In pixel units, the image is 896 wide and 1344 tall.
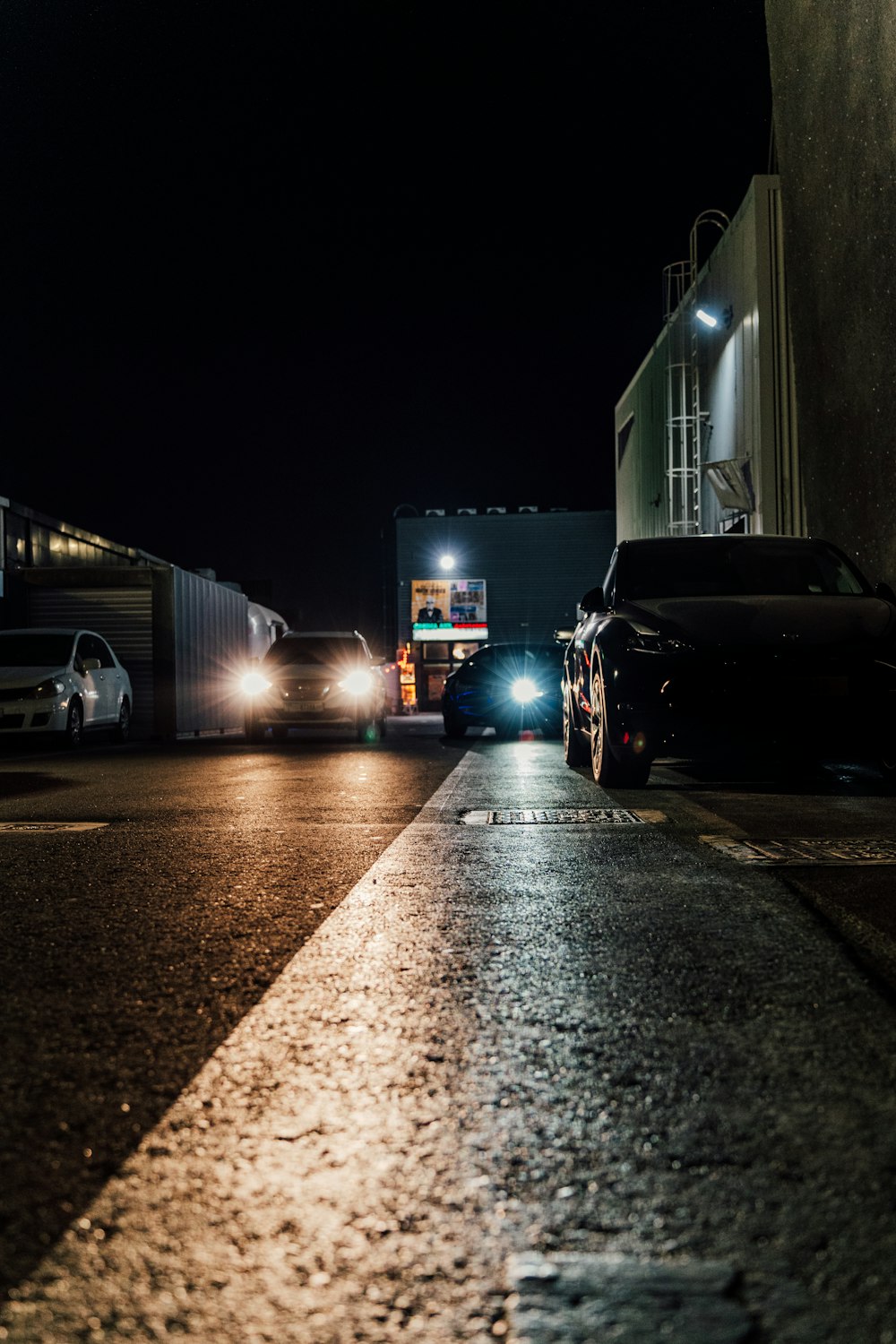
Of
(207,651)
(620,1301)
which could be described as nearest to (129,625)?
(207,651)

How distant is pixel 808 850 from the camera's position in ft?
18.9

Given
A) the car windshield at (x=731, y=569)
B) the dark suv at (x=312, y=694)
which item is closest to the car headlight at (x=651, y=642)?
the car windshield at (x=731, y=569)

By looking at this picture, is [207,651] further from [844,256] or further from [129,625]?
[844,256]

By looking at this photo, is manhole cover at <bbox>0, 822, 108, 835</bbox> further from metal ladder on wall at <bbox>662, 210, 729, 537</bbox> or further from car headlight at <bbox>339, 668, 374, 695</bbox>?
metal ladder on wall at <bbox>662, 210, 729, 537</bbox>

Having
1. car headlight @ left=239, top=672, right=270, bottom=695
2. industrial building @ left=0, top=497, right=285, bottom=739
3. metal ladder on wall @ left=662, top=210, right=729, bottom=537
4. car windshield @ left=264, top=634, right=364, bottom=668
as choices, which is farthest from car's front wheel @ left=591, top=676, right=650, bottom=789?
metal ladder on wall @ left=662, top=210, right=729, bottom=537

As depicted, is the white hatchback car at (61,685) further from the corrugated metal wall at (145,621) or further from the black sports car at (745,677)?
the black sports car at (745,677)

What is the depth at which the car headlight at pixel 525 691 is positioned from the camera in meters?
18.2

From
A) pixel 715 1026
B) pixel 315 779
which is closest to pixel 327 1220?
pixel 715 1026

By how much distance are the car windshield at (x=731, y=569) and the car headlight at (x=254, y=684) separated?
9.10m

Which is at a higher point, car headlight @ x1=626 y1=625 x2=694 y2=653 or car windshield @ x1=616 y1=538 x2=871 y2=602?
car windshield @ x1=616 y1=538 x2=871 y2=602

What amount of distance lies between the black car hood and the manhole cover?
12.2 feet

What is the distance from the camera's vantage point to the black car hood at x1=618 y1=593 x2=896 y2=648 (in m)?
8.00

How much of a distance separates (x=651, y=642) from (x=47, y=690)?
10796 millimetres

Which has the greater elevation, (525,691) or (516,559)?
(516,559)
